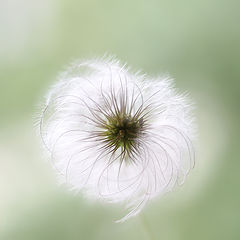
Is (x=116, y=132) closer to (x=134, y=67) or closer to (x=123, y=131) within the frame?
(x=123, y=131)

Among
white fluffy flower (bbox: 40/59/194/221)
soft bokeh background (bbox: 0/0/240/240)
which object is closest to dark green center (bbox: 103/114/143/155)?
white fluffy flower (bbox: 40/59/194/221)

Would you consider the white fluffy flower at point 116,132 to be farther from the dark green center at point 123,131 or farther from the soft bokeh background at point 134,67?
the soft bokeh background at point 134,67

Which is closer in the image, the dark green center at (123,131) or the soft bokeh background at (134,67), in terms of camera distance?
the dark green center at (123,131)

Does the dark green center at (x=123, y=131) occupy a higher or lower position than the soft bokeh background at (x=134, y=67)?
lower

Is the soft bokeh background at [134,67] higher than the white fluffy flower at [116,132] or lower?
higher

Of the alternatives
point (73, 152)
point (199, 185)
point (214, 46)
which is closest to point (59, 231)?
point (199, 185)

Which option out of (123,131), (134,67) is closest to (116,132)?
(123,131)

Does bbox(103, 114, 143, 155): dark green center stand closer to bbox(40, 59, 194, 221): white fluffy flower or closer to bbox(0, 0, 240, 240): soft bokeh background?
bbox(40, 59, 194, 221): white fluffy flower

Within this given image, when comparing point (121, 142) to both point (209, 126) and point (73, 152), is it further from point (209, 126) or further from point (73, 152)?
point (209, 126)

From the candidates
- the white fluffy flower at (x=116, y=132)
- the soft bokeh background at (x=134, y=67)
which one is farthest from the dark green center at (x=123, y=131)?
the soft bokeh background at (x=134, y=67)
